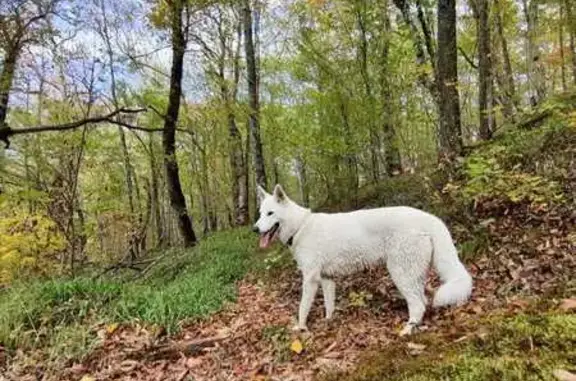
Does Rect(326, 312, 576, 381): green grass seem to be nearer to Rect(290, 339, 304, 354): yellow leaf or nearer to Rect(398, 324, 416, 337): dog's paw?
Rect(398, 324, 416, 337): dog's paw

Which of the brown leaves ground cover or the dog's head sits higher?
the dog's head

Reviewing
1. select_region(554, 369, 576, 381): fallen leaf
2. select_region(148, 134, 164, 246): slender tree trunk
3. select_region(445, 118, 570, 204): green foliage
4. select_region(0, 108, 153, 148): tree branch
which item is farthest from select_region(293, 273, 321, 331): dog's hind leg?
select_region(148, 134, 164, 246): slender tree trunk

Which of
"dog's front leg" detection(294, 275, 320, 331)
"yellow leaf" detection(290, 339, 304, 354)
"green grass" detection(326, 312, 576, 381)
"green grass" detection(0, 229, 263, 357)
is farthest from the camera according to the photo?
"green grass" detection(0, 229, 263, 357)

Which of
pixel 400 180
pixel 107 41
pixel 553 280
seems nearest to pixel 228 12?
pixel 107 41

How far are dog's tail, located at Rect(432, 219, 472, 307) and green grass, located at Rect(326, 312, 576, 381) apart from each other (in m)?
0.76

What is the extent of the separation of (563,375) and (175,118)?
1170cm

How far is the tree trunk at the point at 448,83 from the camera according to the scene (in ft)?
22.1

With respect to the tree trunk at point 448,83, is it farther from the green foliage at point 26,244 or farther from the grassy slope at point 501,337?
the green foliage at point 26,244

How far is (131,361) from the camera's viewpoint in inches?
181

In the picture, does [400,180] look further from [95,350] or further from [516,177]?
[95,350]

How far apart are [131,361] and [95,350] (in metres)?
0.72

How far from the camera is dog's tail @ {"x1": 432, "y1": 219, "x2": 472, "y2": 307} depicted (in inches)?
136

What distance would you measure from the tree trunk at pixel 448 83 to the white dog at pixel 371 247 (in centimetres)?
271

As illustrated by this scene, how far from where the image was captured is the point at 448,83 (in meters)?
6.86
